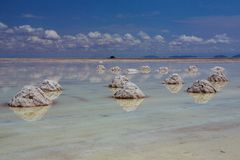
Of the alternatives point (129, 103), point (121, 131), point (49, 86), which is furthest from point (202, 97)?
point (121, 131)

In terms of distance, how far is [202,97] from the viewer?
36.8 feet

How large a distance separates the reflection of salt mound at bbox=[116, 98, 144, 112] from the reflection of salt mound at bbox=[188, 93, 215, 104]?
4.57 ft

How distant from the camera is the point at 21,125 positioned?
676cm

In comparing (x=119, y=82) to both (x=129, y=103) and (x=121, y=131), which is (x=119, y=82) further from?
(x=121, y=131)

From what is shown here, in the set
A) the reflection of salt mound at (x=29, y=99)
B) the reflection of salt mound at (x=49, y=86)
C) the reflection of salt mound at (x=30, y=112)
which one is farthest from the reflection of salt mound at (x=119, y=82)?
the reflection of salt mound at (x=30, y=112)

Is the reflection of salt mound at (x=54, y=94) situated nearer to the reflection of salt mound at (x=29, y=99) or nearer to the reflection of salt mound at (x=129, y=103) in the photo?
the reflection of salt mound at (x=29, y=99)

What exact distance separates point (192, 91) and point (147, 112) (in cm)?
450

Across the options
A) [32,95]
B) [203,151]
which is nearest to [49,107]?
[32,95]

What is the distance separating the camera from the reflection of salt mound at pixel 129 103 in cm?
893

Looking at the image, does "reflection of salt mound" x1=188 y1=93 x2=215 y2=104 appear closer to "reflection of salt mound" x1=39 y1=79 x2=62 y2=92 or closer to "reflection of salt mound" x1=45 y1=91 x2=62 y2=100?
"reflection of salt mound" x1=45 y1=91 x2=62 y2=100

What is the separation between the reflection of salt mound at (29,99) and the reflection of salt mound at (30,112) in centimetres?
22

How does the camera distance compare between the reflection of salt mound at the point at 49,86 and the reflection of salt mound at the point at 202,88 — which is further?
the reflection of salt mound at the point at 49,86

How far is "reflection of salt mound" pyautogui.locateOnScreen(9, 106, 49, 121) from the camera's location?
7.61m

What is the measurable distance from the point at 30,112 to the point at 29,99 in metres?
0.95
